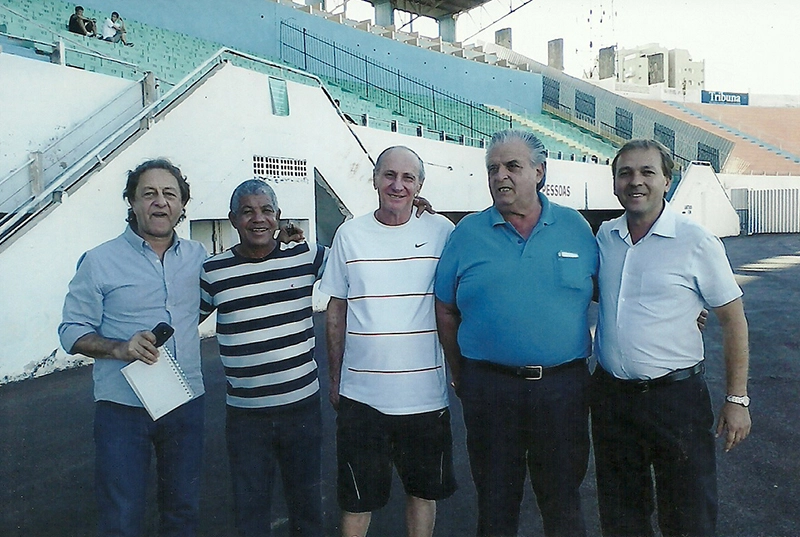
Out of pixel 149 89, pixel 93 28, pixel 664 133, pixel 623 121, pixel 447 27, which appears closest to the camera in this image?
pixel 149 89

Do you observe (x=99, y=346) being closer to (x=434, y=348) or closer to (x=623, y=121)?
(x=434, y=348)

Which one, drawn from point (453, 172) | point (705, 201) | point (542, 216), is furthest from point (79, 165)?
point (705, 201)

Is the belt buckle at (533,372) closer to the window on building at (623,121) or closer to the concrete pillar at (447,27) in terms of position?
the window on building at (623,121)

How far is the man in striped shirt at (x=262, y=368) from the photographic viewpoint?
216 centimetres

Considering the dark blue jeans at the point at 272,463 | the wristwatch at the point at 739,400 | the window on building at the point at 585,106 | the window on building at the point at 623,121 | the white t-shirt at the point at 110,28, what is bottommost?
the dark blue jeans at the point at 272,463

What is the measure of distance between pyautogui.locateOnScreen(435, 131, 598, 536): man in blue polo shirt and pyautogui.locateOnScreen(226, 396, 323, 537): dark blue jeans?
667mm

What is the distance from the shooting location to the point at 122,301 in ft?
6.45

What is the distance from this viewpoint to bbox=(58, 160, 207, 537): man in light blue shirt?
1.92m

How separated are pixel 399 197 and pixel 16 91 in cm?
564

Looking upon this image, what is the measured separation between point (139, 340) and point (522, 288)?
1357 mm

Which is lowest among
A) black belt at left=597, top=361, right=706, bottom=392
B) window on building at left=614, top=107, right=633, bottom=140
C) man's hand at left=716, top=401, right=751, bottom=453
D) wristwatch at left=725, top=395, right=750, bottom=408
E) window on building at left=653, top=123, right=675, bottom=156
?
man's hand at left=716, top=401, right=751, bottom=453

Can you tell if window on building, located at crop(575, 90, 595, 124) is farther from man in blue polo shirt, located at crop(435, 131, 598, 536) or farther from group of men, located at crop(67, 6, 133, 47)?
man in blue polo shirt, located at crop(435, 131, 598, 536)

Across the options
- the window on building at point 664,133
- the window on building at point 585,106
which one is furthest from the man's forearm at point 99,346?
the window on building at point 664,133

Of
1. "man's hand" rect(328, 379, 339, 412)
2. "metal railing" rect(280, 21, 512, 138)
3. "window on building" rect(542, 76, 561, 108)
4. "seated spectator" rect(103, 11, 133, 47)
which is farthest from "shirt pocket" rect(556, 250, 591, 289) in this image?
"window on building" rect(542, 76, 561, 108)
